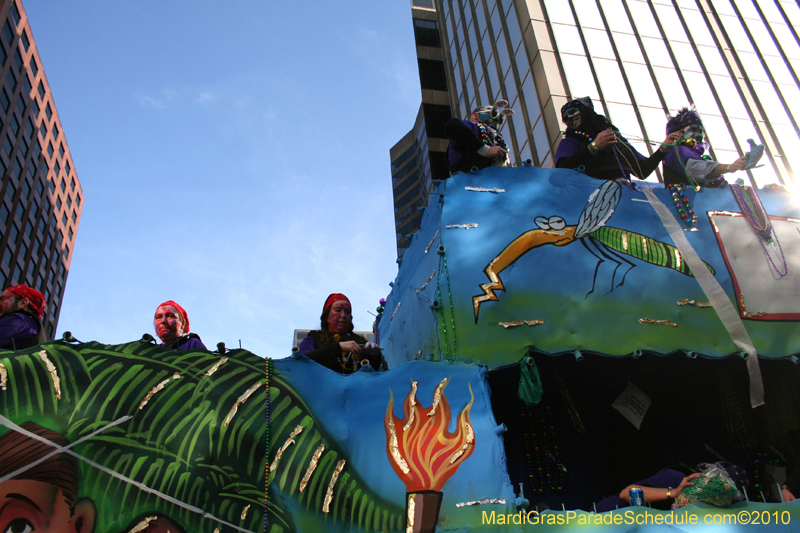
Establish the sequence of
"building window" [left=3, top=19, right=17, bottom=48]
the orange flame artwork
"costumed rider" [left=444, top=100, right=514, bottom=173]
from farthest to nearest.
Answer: "building window" [left=3, top=19, right=17, bottom=48] → "costumed rider" [left=444, top=100, right=514, bottom=173] → the orange flame artwork

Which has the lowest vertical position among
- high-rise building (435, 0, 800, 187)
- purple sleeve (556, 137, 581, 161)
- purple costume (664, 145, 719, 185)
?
purple costume (664, 145, 719, 185)

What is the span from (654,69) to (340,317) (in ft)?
42.7

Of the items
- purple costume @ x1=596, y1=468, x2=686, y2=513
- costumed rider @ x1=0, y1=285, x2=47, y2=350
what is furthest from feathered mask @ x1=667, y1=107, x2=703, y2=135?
costumed rider @ x1=0, y1=285, x2=47, y2=350

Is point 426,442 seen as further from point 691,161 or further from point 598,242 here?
point 691,161

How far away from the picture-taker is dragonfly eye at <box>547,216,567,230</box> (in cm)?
536

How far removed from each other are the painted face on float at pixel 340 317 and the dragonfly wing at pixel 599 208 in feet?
7.52

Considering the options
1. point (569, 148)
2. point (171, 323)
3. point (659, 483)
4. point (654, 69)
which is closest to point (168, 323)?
point (171, 323)

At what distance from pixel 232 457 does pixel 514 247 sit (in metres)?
2.98

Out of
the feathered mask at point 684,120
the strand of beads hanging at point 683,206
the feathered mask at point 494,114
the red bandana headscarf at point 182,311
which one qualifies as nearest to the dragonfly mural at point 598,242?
the strand of beads hanging at point 683,206

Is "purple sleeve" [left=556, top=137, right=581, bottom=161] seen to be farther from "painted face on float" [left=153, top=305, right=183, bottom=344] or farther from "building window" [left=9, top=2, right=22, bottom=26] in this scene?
"building window" [left=9, top=2, right=22, bottom=26]

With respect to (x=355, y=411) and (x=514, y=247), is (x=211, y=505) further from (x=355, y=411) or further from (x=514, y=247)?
(x=514, y=247)

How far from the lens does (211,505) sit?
140 inches

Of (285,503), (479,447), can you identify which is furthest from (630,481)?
(285,503)

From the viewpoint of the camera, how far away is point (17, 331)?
13.9 ft
